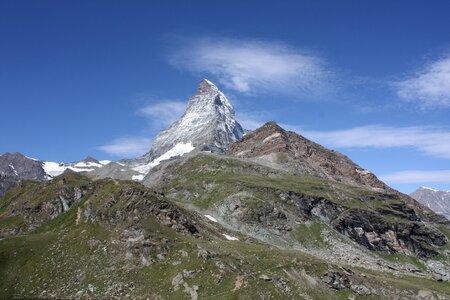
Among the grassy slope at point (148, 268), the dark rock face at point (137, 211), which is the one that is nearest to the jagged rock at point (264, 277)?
the grassy slope at point (148, 268)

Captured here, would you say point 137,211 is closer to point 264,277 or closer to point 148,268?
point 148,268

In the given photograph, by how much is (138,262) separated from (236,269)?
2273 cm

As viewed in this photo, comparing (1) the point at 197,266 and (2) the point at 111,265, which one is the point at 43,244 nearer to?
(2) the point at 111,265

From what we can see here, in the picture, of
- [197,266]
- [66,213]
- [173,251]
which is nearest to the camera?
[197,266]

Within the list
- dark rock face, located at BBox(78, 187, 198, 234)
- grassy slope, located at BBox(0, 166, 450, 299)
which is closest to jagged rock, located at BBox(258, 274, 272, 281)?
grassy slope, located at BBox(0, 166, 450, 299)

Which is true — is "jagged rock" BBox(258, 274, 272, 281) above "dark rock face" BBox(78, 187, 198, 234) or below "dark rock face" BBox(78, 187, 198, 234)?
below

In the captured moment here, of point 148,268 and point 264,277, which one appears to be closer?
point 264,277

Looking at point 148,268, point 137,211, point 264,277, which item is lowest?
point 148,268

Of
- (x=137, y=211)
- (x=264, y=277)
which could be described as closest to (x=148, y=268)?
(x=137, y=211)

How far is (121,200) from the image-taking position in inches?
5458

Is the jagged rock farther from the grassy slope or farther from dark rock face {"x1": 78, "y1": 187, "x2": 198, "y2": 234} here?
dark rock face {"x1": 78, "y1": 187, "x2": 198, "y2": 234}

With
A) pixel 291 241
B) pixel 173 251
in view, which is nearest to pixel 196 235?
pixel 173 251

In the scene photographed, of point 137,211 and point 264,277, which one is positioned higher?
point 137,211

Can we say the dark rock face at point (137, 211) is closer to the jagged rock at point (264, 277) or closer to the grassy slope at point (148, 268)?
the grassy slope at point (148, 268)
